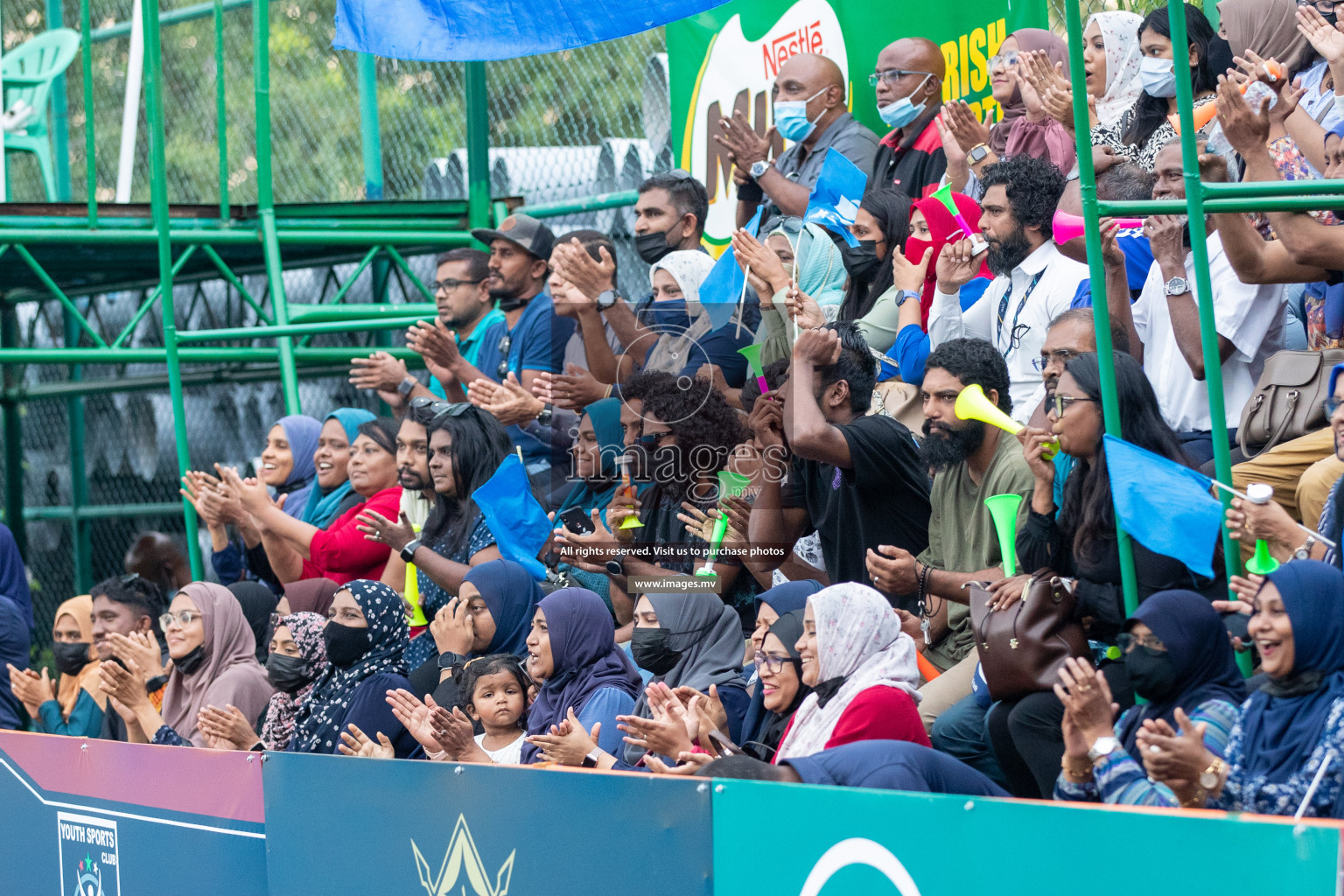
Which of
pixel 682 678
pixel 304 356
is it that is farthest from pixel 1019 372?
pixel 304 356

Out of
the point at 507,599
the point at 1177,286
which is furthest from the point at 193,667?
the point at 1177,286

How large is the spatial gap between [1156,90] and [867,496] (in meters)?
1.68

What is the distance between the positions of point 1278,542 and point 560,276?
305 centimetres

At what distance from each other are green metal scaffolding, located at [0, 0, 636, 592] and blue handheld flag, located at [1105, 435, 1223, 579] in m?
5.02

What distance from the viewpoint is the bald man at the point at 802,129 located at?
6.69m

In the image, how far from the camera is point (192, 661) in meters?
6.57

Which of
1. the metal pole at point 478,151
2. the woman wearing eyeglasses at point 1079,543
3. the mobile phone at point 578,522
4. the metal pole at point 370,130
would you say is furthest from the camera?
the metal pole at point 370,130

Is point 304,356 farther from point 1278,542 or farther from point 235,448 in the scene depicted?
point 1278,542

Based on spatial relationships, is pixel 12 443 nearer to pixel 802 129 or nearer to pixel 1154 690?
pixel 802 129

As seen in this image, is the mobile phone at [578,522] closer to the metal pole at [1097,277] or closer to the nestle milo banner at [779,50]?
the nestle milo banner at [779,50]

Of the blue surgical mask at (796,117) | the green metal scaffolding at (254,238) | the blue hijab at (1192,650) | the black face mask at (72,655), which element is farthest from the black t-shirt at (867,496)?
the black face mask at (72,655)

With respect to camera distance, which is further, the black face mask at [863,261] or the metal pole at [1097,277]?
the black face mask at [863,261]

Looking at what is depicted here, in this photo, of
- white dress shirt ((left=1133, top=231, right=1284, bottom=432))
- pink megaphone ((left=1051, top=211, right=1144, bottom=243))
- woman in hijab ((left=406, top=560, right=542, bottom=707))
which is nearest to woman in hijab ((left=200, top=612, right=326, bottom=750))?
woman in hijab ((left=406, top=560, right=542, bottom=707))

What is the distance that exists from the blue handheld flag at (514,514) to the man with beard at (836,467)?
3.16ft
